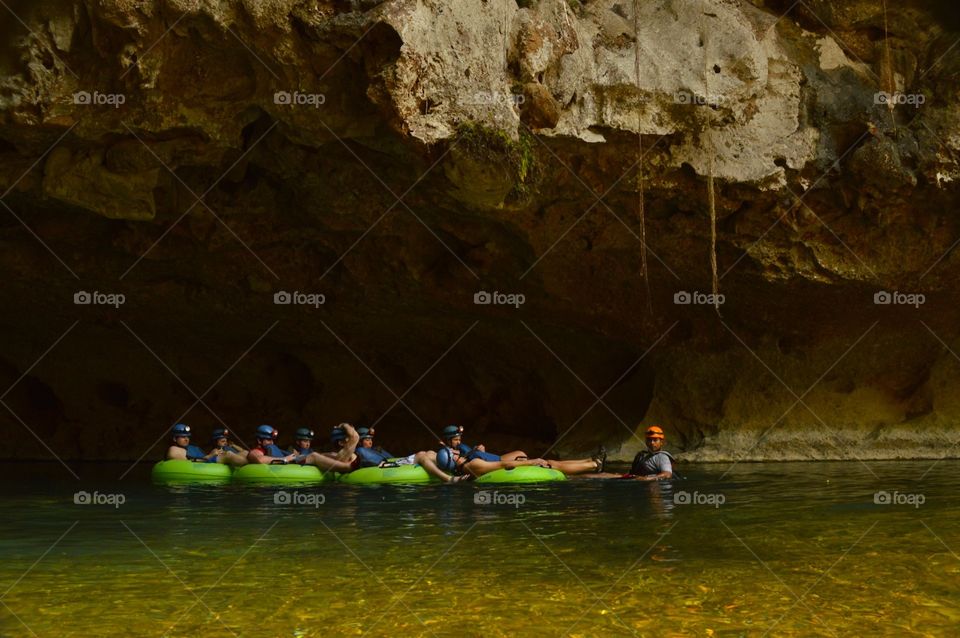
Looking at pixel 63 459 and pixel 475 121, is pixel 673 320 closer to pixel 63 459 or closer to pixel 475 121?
pixel 475 121

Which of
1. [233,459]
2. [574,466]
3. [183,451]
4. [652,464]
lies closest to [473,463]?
[574,466]

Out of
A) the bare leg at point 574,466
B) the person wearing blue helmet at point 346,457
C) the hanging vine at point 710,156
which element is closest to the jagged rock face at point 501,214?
the hanging vine at point 710,156

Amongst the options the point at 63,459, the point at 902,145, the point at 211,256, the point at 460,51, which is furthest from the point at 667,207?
the point at 63,459

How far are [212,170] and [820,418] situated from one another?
31.5ft

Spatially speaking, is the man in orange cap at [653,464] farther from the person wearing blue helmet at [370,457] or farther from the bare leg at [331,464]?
the bare leg at [331,464]

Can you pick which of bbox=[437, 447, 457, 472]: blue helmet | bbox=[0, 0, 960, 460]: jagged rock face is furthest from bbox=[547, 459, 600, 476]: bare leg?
bbox=[0, 0, 960, 460]: jagged rock face

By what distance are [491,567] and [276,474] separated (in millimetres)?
6974

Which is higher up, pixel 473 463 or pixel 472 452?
pixel 472 452

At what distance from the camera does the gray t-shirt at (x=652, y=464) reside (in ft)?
37.9

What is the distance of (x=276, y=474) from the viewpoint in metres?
12.0

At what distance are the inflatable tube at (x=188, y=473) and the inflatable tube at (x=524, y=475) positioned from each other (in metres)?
3.44

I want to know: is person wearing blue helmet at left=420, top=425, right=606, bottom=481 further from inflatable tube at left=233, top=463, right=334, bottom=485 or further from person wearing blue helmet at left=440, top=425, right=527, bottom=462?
inflatable tube at left=233, top=463, right=334, bottom=485

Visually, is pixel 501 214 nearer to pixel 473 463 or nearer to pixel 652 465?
pixel 473 463

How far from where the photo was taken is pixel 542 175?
467 inches
